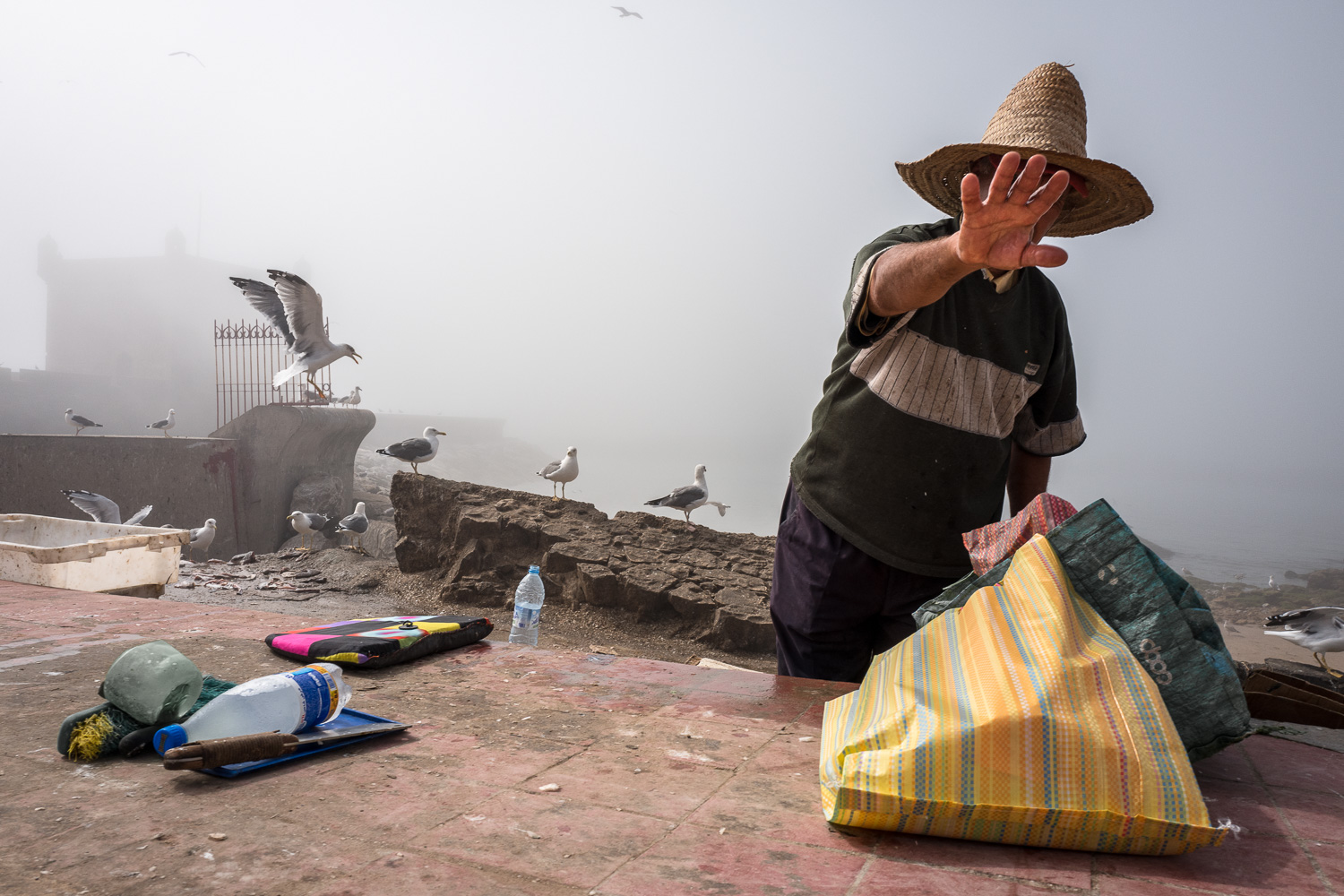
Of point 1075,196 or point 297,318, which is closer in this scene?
point 1075,196

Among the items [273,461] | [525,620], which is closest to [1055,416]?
[525,620]

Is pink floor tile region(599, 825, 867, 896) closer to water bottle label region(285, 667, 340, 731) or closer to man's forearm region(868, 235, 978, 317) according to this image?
water bottle label region(285, 667, 340, 731)

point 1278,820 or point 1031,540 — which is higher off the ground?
point 1031,540

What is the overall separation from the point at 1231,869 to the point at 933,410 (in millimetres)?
1269

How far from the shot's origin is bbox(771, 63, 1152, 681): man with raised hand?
2.23 m

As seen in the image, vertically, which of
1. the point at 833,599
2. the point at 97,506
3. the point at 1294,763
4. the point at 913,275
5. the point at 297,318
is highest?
the point at 297,318

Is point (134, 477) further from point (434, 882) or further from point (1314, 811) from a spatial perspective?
point (1314, 811)

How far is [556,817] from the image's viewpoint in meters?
1.49

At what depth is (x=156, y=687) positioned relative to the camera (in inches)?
70.6

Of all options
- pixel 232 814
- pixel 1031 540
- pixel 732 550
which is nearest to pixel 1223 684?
pixel 1031 540

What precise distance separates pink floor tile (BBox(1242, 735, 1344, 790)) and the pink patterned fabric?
74 cm

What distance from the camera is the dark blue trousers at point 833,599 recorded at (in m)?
2.37

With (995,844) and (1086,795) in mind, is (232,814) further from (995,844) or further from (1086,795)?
(1086,795)

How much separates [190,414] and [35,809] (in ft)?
161
